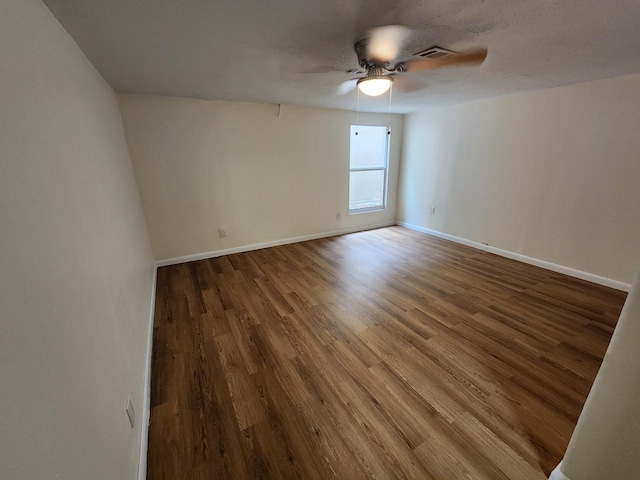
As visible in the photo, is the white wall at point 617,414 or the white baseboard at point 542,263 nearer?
the white wall at point 617,414

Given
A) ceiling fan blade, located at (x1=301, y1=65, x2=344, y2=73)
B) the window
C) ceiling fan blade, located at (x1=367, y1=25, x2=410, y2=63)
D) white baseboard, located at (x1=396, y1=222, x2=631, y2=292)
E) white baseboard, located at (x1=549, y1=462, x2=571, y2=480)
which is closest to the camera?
white baseboard, located at (x1=549, y1=462, x2=571, y2=480)

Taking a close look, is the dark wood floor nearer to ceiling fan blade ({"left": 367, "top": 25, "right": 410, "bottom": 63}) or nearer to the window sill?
the window sill

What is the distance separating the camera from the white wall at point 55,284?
586 mm

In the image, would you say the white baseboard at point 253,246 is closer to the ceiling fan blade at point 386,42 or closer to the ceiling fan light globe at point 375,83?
the ceiling fan light globe at point 375,83

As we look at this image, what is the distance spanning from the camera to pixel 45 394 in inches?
25.2

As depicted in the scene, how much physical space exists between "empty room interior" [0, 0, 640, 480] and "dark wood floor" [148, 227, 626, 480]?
0.6 inches

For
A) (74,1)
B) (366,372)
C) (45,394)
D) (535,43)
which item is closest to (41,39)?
(74,1)

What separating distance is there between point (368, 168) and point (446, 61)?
9.87 feet

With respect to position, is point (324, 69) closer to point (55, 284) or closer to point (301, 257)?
point (55, 284)

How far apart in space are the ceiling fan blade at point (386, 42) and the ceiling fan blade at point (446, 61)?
16 cm

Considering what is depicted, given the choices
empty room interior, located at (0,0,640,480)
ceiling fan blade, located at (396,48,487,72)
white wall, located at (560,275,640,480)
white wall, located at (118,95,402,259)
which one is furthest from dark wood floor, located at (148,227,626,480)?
ceiling fan blade, located at (396,48,487,72)

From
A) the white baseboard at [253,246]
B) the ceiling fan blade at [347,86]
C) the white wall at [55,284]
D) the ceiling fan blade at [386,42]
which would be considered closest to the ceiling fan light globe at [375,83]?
the ceiling fan blade at [386,42]

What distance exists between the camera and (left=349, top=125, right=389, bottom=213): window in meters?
4.58

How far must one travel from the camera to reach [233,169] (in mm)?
3574
